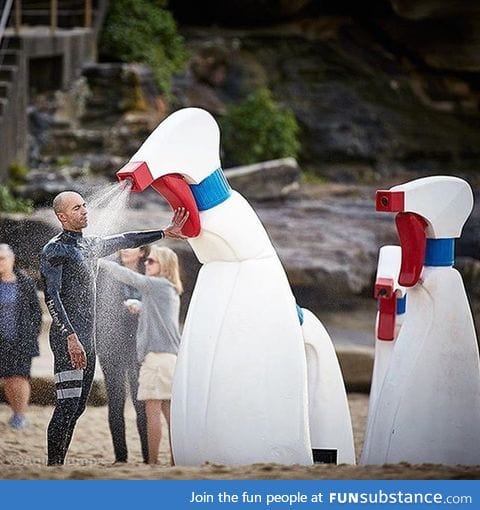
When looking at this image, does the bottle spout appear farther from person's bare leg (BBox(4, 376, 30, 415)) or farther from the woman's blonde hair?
person's bare leg (BBox(4, 376, 30, 415))

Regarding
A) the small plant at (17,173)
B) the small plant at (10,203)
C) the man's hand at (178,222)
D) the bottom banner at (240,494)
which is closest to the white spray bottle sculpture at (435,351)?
the bottom banner at (240,494)

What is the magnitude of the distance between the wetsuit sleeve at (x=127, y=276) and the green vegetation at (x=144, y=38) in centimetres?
722

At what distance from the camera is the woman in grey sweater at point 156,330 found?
4535 millimetres

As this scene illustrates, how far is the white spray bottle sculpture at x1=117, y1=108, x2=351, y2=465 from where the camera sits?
403 centimetres

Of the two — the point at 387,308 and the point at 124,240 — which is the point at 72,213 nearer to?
the point at 124,240

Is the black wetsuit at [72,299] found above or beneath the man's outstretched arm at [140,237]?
beneath

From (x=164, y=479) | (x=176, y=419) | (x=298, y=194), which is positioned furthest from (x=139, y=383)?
(x=298, y=194)

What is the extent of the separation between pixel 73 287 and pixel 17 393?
2.33 feet

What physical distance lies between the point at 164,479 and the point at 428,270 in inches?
50.3

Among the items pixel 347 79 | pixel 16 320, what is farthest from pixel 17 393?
pixel 347 79

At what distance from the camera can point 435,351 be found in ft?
13.8

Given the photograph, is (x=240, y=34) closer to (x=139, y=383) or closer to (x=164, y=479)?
(x=139, y=383)

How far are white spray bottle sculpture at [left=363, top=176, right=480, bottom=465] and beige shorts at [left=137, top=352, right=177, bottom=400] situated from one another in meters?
0.89

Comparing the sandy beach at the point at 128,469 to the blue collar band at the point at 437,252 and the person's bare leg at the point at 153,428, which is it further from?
the blue collar band at the point at 437,252
